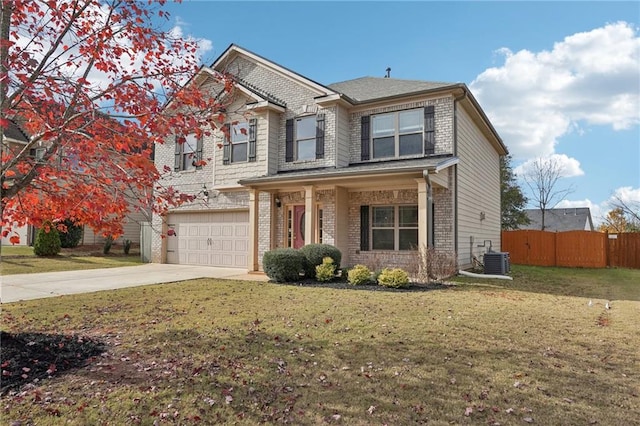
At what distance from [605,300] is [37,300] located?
1200cm

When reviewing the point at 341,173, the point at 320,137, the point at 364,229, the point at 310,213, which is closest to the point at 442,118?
the point at 341,173

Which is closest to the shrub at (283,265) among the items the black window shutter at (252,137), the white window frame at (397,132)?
the white window frame at (397,132)

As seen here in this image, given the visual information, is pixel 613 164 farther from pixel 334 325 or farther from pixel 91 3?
pixel 91 3

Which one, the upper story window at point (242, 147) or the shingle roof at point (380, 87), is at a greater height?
the shingle roof at point (380, 87)

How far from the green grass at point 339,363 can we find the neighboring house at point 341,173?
15.3ft

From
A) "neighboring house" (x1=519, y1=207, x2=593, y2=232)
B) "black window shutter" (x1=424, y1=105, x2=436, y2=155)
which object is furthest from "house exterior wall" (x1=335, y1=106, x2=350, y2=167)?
"neighboring house" (x1=519, y1=207, x2=593, y2=232)

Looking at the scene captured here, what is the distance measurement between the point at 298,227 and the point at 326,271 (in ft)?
12.4

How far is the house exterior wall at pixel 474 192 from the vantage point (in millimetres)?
12906

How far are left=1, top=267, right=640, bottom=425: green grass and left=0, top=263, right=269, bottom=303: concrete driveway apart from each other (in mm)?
1348

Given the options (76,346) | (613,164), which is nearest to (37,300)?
(76,346)

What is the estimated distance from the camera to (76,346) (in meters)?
4.94

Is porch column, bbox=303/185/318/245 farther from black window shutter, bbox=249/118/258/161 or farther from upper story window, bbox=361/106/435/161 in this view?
black window shutter, bbox=249/118/258/161

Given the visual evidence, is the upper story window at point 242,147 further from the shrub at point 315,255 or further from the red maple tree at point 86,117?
the red maple tree at point 86,117

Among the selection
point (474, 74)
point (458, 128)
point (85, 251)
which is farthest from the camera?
point (85, 251)
